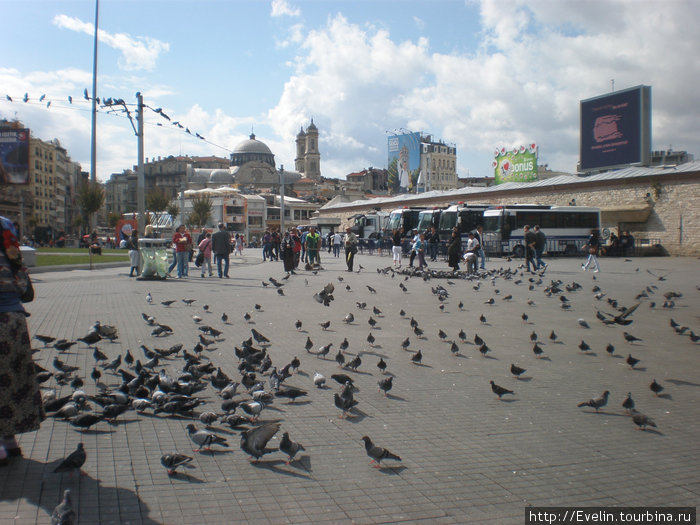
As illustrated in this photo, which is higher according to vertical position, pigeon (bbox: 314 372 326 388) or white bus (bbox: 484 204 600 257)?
white bus (bbox: 484 204 600 257)

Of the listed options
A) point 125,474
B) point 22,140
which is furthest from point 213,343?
point 22,140

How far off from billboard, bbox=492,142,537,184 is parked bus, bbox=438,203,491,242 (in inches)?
1109

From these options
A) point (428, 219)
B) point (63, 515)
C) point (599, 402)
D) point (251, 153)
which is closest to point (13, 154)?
point (428, 219)

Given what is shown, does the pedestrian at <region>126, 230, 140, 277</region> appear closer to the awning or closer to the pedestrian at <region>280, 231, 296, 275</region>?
the pedestrian at <region>280, 231, 296, 275</region>

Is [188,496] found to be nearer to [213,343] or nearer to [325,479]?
[325,479]

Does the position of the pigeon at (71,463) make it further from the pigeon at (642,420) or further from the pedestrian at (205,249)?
the pedestrian at (205,249)

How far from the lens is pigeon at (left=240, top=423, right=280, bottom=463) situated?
3.91m

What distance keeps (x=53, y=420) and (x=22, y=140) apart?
34196 millimetres

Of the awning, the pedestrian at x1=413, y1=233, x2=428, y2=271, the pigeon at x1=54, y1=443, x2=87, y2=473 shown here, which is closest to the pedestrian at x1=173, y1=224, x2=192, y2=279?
the pedestrian at x1=413, y1=233, x2=428, y2=271

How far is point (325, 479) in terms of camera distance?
374 cm

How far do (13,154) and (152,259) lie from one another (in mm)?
21025

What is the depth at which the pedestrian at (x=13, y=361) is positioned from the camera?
371 cm

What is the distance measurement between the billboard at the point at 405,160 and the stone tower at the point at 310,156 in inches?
3135

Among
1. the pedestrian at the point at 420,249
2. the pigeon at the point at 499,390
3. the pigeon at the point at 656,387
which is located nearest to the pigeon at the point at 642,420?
the pigeon at the point at 656,387
